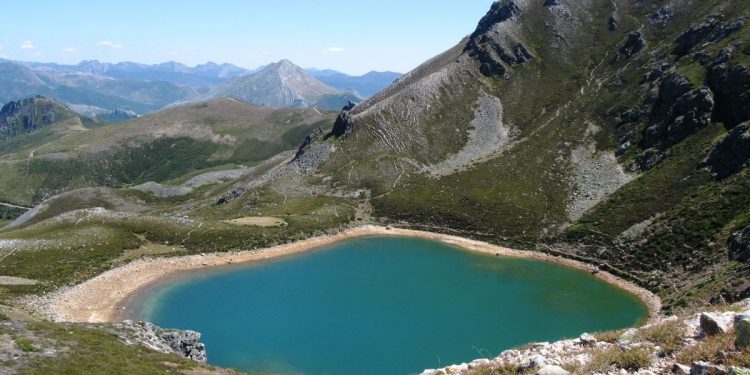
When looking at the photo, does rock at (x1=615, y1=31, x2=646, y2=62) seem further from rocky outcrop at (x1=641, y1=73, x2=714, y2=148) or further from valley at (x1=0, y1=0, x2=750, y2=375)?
rocky outcrop at (x1=641, y1=73, x2=714, y2=148)

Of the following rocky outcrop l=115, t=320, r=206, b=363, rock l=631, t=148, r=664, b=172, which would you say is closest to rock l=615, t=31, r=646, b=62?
rock l=631, t=148, r=664, b=172

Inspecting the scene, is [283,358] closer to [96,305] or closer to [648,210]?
[96,305]

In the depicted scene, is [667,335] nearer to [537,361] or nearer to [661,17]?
[537,361]

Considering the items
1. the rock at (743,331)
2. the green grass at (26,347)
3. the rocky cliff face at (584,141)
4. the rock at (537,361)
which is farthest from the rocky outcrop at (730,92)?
the green grass at (26,347)

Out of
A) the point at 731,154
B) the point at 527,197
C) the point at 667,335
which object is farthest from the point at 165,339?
the point at 731,154

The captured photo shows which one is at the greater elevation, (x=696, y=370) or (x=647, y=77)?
(x=647, y=77)

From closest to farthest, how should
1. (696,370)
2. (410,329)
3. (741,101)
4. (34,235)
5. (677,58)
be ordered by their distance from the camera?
(696,370) < (410,329) < (34,235) < (741,101) < (677,58)

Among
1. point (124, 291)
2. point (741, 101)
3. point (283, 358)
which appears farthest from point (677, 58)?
point (124, 291)
